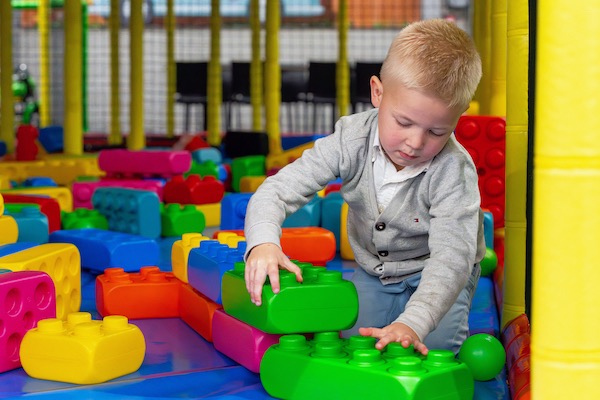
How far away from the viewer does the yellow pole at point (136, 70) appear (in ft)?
15.1

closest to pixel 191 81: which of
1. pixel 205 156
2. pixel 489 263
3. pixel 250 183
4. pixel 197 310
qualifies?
pixel 205 156

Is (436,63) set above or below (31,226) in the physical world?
above

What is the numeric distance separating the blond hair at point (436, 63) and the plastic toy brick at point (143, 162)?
2.32 metres

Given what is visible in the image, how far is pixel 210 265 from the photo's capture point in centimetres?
163

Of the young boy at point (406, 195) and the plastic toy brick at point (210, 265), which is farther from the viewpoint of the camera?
the plastic toy brick at point (210, 265)

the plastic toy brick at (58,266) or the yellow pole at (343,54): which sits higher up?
the yellow pole at (343,54)

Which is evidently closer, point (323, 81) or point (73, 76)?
point (73, 76)

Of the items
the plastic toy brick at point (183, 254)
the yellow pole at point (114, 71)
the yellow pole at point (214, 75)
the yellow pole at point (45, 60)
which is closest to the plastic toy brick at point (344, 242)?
the plastic toy brick at point (183, 254)

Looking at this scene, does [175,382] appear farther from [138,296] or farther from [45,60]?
[45,60]

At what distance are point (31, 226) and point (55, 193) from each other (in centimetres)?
70

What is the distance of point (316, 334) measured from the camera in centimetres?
135

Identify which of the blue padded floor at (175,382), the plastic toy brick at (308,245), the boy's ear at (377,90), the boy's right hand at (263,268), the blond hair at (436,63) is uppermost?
the blond hair at (436,63)

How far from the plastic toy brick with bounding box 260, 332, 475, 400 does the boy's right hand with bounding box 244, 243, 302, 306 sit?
0.08m

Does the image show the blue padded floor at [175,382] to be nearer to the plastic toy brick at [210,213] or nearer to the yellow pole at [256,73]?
the plastic toy brick at [210,213]
